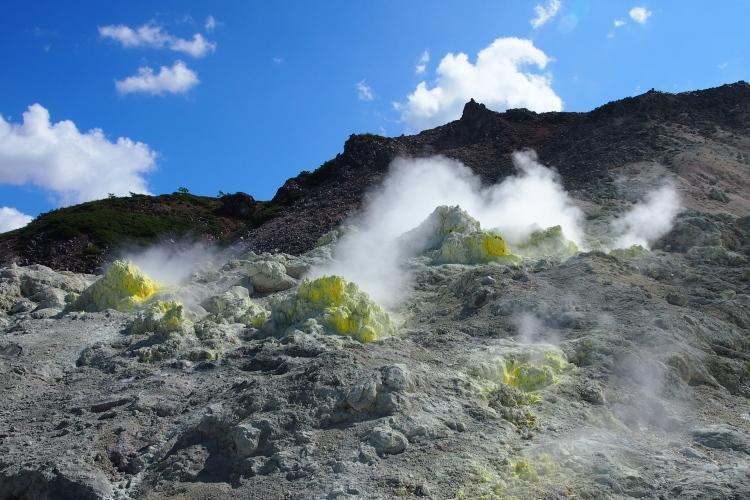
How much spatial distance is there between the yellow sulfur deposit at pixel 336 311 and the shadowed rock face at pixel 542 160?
876cm

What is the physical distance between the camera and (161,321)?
988 centimetres

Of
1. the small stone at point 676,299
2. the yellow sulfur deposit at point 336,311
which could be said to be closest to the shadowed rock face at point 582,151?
the small stone at point 676,299

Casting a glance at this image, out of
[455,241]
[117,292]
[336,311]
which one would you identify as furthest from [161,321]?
[455,241]

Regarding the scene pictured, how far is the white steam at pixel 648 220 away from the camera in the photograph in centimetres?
1454

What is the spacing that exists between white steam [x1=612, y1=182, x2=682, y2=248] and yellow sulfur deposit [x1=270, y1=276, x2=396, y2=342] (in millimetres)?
6815

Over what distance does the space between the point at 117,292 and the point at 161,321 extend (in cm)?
223

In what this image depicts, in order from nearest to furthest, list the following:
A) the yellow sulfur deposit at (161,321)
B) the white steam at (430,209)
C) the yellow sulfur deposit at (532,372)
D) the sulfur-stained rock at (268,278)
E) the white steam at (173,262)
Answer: the yellow sulfur deposit at (532,372)
the yellow sulfur deposit at (161,321)
the sulfur-stained rock at (268,278)
the white steam at (430,209)
the white steam at (173,262)

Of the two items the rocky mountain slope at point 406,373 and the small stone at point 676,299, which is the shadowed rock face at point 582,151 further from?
the small stone at point 676,299

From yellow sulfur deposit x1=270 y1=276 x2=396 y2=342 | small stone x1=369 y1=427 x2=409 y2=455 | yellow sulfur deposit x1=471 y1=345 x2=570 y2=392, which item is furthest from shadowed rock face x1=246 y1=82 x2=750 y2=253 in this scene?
small stone x1=369 y1=427 x2=409 y2=455

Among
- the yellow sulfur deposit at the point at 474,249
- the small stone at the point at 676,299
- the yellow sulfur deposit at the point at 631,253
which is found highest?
the yellow sulfur deposit at the point at 474,249

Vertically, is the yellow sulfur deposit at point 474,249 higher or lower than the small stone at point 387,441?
higher

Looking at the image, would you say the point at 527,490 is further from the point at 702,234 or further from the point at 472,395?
the point at 702,234

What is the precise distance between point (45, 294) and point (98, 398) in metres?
5.76

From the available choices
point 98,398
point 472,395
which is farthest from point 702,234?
point 98,398
